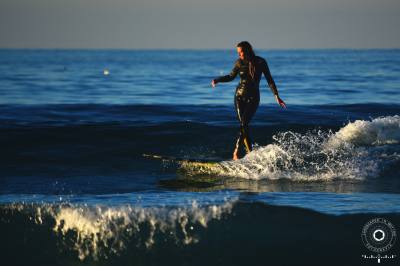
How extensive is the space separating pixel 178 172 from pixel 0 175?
10.0ft

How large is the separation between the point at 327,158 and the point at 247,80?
7.15 ft

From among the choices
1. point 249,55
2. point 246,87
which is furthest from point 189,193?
point 249,55

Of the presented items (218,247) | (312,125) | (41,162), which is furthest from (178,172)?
(312,125)

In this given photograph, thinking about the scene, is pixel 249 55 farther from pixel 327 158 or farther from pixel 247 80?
pixel 327 158

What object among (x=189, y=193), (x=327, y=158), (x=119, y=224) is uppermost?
(x=327, y=158)

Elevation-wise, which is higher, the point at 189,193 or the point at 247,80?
the point at 247,80

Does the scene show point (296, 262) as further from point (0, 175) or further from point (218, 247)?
point (0, 175)

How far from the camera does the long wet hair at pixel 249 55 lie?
35.3 ft

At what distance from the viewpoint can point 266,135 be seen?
15.9 m

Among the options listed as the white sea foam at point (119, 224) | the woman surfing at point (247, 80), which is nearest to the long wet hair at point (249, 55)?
the woman surfing at point (247, 80)

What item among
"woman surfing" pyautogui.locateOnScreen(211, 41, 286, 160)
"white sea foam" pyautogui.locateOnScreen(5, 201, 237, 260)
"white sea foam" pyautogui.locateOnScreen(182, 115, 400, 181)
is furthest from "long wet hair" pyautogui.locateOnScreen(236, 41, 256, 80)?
"white sea foam" pyautogui.locateOnScreen(5, 201, 237, 260)

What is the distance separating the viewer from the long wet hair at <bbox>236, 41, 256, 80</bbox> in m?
10.8

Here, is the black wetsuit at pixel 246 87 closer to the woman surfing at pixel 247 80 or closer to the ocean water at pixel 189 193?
the woman surfing at pixel 247 80

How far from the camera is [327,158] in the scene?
1192 centimetres
